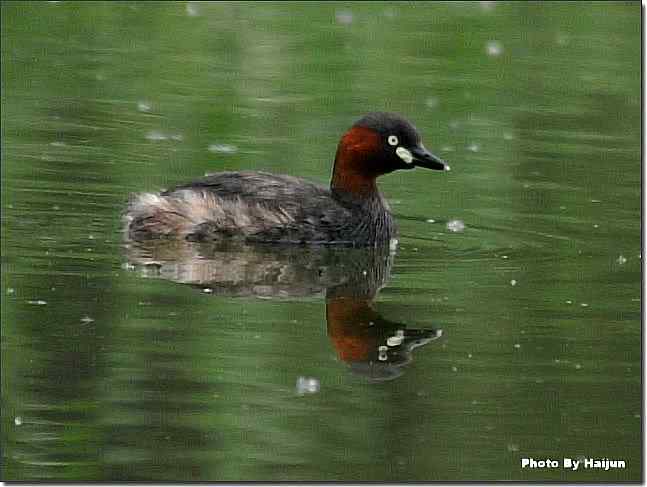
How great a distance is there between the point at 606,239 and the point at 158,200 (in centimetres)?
254

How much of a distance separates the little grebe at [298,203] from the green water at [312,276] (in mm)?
215

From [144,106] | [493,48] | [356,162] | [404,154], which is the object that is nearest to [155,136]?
[144,106]

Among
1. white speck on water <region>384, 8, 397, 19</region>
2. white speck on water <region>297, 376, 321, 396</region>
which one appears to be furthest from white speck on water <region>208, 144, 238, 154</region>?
white speck on water <region>384, 8, 397, 19</region>

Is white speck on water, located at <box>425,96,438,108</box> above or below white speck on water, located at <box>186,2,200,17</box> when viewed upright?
below

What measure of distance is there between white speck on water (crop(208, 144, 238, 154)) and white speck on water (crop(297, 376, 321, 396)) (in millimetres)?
5193

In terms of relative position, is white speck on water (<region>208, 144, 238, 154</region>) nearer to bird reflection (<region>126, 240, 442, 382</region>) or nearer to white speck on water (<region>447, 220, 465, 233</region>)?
white speck on water (<region>447, 220, 465, 233</region>)

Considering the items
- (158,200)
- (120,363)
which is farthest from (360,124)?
(120,363)

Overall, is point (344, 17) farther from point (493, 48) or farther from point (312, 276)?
point (312, 276)

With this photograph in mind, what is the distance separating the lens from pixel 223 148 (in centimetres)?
1246

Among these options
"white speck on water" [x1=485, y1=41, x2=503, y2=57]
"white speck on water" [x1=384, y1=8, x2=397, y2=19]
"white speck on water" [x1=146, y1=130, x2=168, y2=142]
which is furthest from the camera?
"white speck on water" [x1=384, y1=8, x2=397, y2=19]

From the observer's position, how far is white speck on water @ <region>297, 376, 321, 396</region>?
7164 millimetres

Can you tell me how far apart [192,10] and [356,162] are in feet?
25.9

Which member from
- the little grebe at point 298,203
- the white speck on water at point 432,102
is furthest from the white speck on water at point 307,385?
the white speck on water at point 432,102

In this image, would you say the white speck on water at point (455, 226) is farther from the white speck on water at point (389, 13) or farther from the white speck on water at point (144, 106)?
the white speck on water at point (389, 13)
